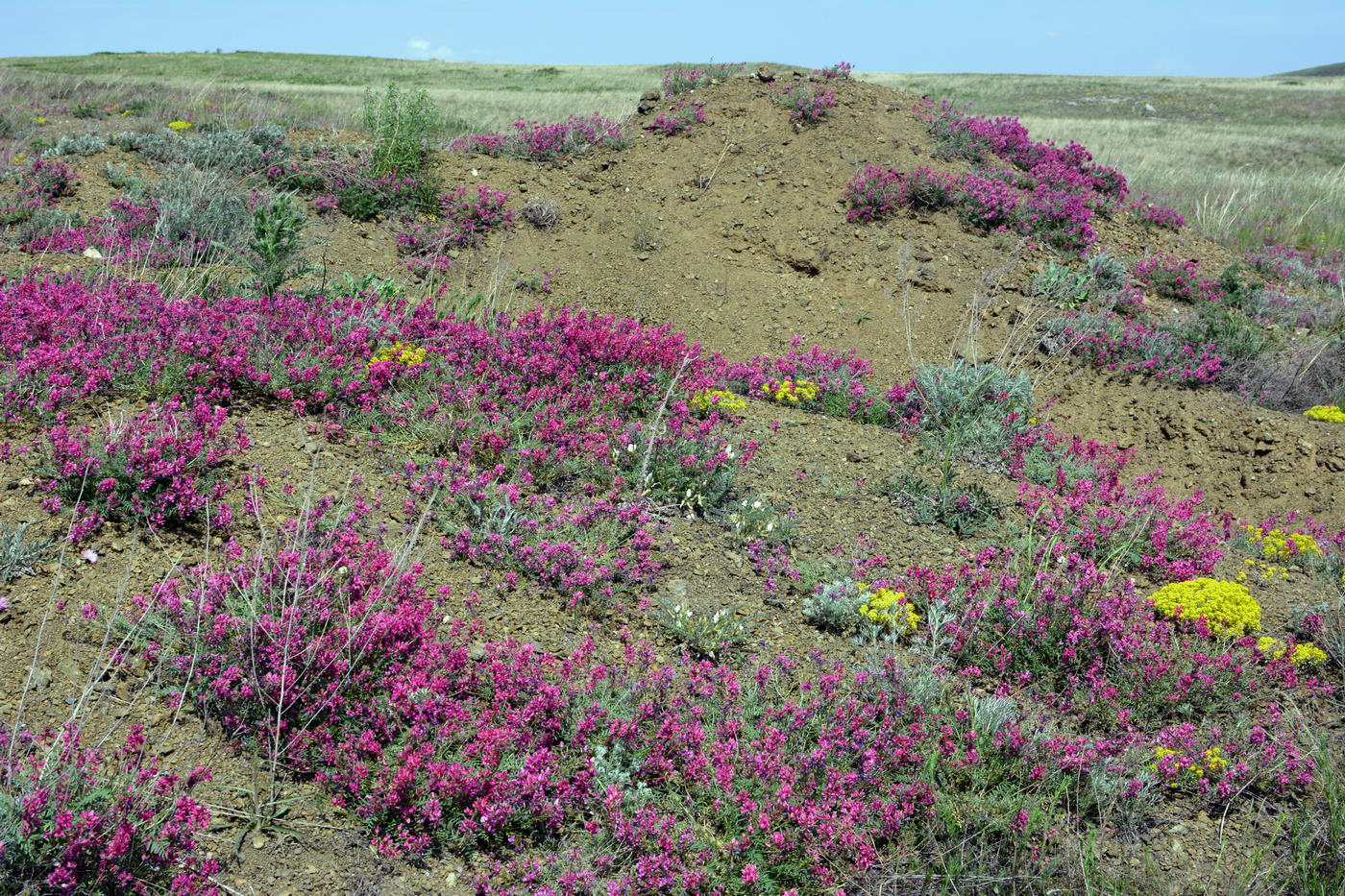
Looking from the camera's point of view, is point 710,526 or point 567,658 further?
point 710,526

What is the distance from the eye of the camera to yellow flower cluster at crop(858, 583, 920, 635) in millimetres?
4293

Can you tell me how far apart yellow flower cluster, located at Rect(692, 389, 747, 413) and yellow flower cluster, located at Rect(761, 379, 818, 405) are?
0.63 meters

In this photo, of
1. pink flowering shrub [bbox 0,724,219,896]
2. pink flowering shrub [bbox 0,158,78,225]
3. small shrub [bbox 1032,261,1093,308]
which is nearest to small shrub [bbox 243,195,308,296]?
pink flowering shrub [bbox 0,158,78,225]

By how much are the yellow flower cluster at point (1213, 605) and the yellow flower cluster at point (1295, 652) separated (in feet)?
0.42

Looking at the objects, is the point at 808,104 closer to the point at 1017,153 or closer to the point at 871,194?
the point at 871,194

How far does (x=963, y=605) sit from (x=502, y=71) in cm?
5781

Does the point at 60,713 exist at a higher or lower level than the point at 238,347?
lower

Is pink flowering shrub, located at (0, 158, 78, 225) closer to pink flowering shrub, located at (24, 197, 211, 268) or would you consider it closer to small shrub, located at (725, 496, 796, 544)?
pink flowering shrub, located at (24, 197, 211, 268)

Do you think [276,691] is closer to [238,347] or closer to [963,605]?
[238,347]

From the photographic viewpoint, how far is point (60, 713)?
3000mm

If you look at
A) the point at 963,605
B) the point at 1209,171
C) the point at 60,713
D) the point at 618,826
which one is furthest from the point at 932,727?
the point at 1209,171

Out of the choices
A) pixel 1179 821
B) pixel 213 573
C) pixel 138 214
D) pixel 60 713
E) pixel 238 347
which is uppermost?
pixel 138 214

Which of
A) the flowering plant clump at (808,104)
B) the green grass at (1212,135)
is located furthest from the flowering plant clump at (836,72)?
the green grass at (1212,135)

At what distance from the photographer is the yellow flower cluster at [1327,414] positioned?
761cm
